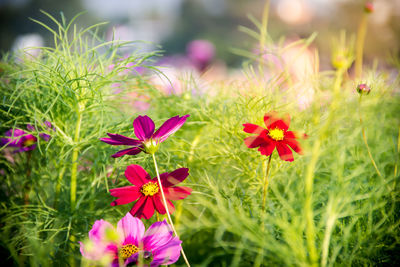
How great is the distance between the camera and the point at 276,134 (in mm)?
363

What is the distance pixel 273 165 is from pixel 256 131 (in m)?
0.11

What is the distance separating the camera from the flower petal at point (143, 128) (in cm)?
33

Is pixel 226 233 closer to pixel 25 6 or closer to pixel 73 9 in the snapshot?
pixel 73 9

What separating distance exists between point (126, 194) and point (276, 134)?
177 mm

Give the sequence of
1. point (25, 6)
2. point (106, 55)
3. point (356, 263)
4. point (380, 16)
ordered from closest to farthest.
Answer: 1. point (356, 263)
2. point (106, 55)
3. point (380, 16)
4. point (25, 6)

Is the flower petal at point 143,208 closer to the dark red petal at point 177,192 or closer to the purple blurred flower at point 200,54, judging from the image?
the dark red petal at point 177,192

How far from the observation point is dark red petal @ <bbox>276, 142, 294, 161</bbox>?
0.34 m

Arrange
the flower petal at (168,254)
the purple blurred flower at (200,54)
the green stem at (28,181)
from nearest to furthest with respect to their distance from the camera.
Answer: the flower petal at (168,254) → the green stem at (28,181) → the purple blurred flower at (200,54)

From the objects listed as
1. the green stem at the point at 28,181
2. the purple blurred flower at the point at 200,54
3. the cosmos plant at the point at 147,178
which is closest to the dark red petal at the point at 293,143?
the cosmos plant at the point at 147,178

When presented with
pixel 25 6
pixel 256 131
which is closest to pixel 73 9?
pixel 25 6

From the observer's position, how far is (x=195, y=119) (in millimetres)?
542

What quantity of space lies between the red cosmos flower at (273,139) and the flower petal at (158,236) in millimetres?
121

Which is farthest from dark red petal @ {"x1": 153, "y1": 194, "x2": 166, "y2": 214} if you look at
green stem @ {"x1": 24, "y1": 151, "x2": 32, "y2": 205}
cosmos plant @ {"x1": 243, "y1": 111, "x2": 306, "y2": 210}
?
green stem @ {"x1": 24, "y1": 151, "x2": 32, "y2": 205}

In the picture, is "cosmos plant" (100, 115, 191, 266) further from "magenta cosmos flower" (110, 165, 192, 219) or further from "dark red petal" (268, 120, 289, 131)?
"dark red petal" (268, 120, 289, 131)
